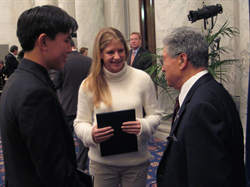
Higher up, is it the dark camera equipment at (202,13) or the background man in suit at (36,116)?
the dark camera equipment at (202,13)

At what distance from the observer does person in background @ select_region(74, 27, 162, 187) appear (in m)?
1.92

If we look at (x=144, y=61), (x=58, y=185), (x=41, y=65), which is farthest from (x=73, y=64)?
(x=58, y=185)

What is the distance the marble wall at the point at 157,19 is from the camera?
3.54 m

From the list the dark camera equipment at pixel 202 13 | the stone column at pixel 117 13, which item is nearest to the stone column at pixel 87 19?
the stone column at pixel 117 13

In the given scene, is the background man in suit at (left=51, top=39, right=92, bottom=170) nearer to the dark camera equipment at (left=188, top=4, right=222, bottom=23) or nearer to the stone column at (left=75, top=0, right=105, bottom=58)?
the dark camera equipment at (left=188, top=4, right=222, bottom=23)

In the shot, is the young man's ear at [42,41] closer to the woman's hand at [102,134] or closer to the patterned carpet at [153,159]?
the woman's hand at [102,134]

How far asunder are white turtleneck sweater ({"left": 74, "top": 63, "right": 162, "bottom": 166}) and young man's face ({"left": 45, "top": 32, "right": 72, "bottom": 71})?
713 millimetres

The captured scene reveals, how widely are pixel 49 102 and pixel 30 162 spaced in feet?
0.96

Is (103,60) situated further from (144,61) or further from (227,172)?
(144,61)

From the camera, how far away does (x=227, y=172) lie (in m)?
1.18

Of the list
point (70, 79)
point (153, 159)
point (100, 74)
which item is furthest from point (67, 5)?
point (100, 74)

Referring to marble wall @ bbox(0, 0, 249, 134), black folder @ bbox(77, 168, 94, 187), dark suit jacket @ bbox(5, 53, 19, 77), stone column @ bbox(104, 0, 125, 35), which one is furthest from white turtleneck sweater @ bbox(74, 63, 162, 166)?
dark suit jacket @ bbox(5, 53, 19, 77)

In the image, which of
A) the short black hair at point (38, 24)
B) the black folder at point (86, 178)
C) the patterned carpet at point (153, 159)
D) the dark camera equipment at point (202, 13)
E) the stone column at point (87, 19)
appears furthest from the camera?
the stone column at point (87, 19)

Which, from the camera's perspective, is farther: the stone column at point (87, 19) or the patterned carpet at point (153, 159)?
the stone column at point (87, 19)
